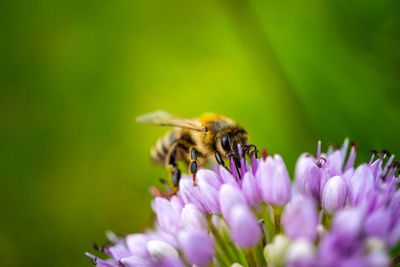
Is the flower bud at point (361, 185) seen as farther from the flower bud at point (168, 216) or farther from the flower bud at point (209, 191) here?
the flower bud at point (168, 216)

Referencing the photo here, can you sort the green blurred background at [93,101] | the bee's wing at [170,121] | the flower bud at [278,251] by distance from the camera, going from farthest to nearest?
the green blurred background at [93,101]
the bee's wing at [170,121]
the flower bud at [278,251]

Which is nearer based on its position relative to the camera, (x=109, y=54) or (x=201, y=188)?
(x=201, y=188)

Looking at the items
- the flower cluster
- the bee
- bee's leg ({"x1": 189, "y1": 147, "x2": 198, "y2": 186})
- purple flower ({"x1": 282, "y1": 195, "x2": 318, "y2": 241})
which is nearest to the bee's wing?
the bee

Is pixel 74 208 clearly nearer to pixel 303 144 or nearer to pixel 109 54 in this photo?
pixel 109 54

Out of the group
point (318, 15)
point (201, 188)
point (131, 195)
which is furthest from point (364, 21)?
point (131, 195)

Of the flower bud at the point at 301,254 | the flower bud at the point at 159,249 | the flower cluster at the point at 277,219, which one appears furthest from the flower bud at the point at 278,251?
the flower bud at the point at 159,249

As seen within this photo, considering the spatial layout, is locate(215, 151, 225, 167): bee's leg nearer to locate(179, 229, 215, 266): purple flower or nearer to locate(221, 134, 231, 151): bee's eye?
locate(221, 134, 231, 151): bee's eye
